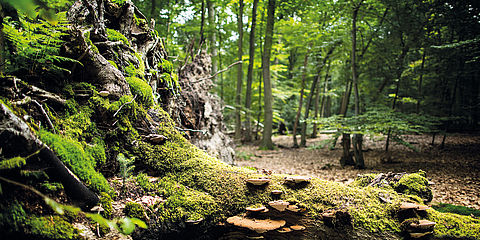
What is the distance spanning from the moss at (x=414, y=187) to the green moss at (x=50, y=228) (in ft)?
9.90

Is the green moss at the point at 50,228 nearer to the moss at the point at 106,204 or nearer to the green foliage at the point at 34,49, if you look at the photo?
the moss at the point at 106,204

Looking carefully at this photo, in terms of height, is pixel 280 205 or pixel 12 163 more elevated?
pixel 12 163

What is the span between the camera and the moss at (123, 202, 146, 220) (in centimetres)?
178

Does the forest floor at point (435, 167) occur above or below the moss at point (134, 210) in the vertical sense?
below

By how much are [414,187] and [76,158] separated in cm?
335

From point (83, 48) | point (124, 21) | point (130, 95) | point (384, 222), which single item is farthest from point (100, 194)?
point (124, 21)

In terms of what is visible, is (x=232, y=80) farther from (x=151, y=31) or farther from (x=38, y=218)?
(x=38, y=218)

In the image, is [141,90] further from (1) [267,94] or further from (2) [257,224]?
(1) [267,94]

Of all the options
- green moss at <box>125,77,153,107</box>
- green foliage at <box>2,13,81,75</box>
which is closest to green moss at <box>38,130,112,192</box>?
green foliage at <box>2,13,81,75</box>

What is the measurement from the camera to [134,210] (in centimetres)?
180

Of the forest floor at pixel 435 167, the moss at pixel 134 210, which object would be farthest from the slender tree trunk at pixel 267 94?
the moss at pixel 134 210

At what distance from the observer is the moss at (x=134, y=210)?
5.84 feet

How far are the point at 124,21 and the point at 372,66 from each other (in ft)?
29.5

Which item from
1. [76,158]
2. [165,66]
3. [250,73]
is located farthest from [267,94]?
[76,158]
